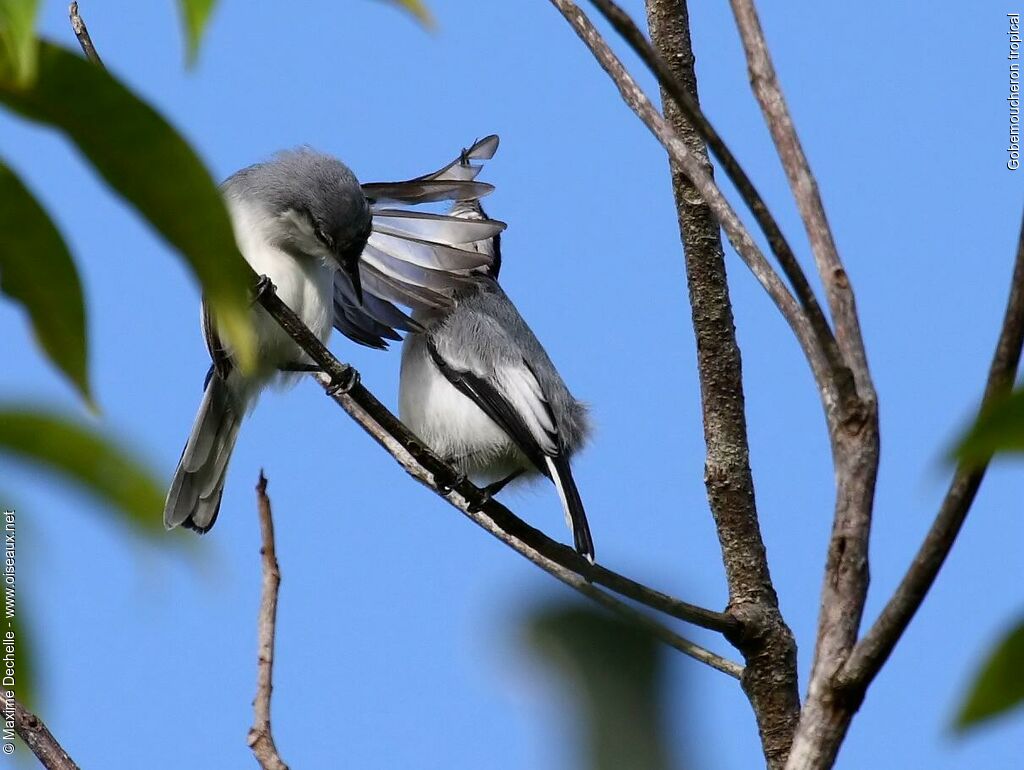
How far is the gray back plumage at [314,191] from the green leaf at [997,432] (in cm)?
351

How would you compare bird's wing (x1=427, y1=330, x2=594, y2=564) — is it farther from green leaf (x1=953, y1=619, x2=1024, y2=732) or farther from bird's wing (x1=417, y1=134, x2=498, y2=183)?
green leaf (x1=953, y1=619, x2=1024, y2=732)

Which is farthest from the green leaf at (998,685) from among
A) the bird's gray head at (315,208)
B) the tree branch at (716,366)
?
the bird's gray head at (315,208)

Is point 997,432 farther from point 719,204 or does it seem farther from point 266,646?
point 266,646

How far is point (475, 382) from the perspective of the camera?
174 inches

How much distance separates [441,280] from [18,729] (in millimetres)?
3314

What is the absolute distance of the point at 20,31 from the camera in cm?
63

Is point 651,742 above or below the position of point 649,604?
below

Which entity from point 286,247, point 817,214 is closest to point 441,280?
point 286,247

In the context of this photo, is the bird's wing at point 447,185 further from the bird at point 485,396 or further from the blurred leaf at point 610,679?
the blurred leaf at point 610,679

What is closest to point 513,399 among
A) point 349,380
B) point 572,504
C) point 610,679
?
point 572,504

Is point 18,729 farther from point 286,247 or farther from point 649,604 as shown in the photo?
point 286,247

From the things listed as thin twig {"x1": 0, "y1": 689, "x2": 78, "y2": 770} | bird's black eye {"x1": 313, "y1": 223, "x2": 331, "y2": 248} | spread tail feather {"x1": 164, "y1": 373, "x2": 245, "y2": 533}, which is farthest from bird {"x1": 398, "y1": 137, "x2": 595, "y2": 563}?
thin twig {"x1": 0, "y1": 689, "x2": 78, "y2": 770}

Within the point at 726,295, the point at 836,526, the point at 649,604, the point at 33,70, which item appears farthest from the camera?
the point at 726,295

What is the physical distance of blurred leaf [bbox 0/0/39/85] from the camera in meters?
0.63
